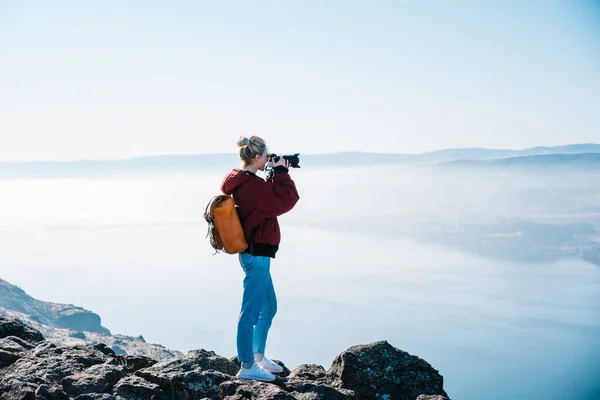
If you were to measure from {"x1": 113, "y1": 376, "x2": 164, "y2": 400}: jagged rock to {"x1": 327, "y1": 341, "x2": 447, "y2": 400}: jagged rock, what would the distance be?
2666 mm

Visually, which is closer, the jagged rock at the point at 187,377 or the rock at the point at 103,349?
the jagged rock at the point at 187,377

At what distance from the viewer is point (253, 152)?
33.3 ft

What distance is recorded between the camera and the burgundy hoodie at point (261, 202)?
33.0 ft

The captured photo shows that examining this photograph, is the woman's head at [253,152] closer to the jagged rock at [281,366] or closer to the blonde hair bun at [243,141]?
the blonde hair bun at [243,141]

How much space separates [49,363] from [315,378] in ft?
13.7

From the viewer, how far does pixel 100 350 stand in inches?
493

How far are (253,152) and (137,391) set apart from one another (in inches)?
150

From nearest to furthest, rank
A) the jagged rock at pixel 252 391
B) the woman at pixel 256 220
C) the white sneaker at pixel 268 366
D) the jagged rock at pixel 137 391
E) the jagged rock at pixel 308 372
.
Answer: the jagged rock at pixel 252 391, the jagged rock at pixel 137 391, the woman at pixel 256 220, the white sneaker at pixel 268 366, the jagged rock at pixel 308 372

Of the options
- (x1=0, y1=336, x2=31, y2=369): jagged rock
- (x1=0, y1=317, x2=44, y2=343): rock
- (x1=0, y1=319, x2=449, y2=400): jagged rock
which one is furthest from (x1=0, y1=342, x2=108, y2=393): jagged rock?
(x1=0, y1=317, x2=44, y2=343): rock

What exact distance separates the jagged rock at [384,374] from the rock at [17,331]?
6196 mm

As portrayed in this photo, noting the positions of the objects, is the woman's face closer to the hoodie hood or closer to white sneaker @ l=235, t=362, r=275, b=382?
the hoodie hood

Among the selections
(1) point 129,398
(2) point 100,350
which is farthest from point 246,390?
(2) point 100,350

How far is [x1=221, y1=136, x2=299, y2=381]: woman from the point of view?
10078mm

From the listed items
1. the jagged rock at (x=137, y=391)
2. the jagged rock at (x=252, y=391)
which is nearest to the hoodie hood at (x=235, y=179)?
the jagged rock at (x=252, y=391)
